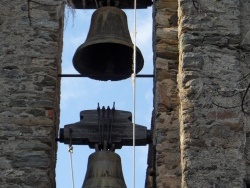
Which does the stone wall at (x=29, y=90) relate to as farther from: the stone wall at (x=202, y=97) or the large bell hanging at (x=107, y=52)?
the stone wall at (x=202, y=97)

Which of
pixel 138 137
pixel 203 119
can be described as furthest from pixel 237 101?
pixel 138 137

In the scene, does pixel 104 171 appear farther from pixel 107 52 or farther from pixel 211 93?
pixel 107 52

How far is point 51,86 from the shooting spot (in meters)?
9.34

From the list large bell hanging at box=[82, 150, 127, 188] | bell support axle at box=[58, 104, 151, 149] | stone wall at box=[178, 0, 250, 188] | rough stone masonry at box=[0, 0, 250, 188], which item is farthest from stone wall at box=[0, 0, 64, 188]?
stone wall at box=[178, 0, 250, 188]

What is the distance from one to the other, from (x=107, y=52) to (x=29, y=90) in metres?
0.86

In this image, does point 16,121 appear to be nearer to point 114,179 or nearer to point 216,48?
point 114,179

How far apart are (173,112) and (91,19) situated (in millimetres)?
1230

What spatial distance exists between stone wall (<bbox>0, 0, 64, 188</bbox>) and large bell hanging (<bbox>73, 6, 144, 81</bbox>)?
0.79 ft

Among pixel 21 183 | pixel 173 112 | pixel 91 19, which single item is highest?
pixel 91 19

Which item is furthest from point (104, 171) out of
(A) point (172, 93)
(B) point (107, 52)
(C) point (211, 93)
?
(B) point (107, 52)

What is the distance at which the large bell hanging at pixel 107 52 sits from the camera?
31.4ft

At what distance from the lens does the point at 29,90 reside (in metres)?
9.24

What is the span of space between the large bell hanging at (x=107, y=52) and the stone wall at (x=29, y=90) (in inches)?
9.4

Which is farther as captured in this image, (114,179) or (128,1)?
(128,1)
